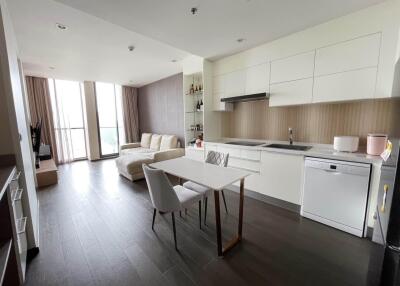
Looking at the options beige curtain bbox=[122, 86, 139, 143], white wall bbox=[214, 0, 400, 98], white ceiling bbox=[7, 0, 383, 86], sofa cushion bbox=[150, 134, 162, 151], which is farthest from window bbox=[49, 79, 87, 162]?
white wall bbox=[214, 0, 400, 98]

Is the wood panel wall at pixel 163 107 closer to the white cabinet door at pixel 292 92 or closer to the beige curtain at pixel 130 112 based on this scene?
the beige curtain at pixel 130 112

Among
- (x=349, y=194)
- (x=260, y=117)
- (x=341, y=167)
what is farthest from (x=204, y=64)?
(x=349, y=194)

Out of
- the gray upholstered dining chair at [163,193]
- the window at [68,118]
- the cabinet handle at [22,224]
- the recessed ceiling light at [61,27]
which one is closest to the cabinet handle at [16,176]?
the cabinet handle at [22,224]

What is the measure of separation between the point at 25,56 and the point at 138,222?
155 inches

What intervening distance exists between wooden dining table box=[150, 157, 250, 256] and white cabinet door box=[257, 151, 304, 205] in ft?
2.73

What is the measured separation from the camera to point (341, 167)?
6.42 ft

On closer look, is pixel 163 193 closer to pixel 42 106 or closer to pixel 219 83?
pixel 219 83

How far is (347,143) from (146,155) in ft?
12.2

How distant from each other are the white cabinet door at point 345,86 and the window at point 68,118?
6.71 metres

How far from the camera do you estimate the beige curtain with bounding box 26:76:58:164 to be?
A: 4.81 meters

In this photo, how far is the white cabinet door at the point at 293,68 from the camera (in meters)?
2.31

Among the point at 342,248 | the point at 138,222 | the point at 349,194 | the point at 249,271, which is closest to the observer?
the point at 249,271

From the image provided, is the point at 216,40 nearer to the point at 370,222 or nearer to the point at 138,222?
the point at 138,222

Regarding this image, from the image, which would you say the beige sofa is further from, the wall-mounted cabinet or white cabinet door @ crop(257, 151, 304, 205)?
white cabinet door @ crop(257, 151, 304, 205)
